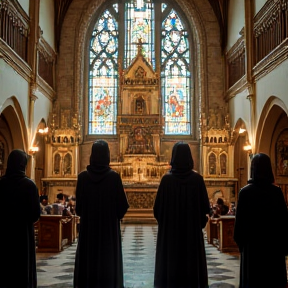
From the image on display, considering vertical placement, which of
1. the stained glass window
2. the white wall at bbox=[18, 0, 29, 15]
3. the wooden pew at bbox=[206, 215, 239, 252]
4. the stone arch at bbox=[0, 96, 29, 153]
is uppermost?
the stained glass window

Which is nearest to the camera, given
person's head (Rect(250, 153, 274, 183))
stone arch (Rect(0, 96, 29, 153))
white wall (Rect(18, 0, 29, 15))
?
person's head (Rect(250, 153, 274, 183))

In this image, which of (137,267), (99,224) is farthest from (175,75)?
(99,224)

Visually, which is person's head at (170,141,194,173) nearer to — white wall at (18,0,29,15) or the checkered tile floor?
the checkered tile floor

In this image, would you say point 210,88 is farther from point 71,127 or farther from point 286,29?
point 286,29

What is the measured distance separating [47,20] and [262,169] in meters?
17.3

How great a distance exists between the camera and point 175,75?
78.6 ft

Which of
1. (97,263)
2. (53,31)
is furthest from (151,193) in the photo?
(97,263)

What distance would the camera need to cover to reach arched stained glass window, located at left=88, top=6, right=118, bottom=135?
23531 mm

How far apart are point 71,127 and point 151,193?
4702 mm

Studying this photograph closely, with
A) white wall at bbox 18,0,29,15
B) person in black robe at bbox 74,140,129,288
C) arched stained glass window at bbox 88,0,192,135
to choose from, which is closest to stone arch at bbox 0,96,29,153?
white wall at bbox 18,0,29,15

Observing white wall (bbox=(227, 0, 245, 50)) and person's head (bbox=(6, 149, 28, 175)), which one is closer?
person's head (bbox=(6, 149, 28, 175))

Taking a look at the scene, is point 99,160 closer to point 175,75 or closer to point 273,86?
point 273,86

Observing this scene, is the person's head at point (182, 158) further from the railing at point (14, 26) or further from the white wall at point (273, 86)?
the railing at point (14, 26)

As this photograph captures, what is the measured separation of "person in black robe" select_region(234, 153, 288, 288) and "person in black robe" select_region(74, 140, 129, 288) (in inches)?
63.0
